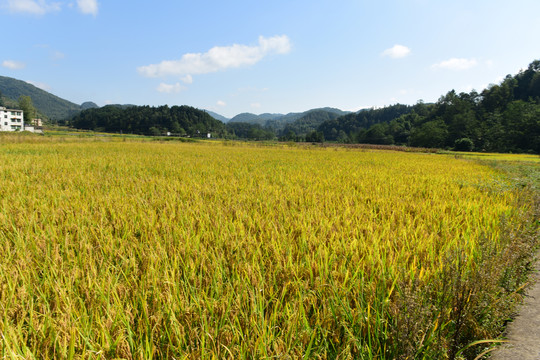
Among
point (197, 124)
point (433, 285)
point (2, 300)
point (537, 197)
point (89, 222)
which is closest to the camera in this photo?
point (2, 300)

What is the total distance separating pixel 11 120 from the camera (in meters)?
79.1

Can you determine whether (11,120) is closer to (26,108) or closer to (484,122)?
(26,108)

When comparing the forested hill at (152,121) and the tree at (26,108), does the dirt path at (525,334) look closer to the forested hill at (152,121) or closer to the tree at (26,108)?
the forested hill at (152,121)

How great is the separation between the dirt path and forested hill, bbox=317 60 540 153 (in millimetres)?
57509

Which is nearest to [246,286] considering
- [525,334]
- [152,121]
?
[525,334]

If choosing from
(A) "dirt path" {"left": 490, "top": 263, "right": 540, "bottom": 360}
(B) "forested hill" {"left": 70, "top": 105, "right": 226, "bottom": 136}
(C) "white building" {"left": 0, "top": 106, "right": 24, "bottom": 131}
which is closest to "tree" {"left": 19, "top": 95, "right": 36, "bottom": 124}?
(C) "white building" {"left": 0, "top": 106, "right": 24, "bottom": 131}

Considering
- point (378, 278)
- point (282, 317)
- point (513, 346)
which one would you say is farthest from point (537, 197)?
point (282, 317)

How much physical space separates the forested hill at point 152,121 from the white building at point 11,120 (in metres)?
27.3

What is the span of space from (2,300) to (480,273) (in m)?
2.35

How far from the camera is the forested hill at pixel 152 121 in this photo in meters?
106

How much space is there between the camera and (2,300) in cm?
119

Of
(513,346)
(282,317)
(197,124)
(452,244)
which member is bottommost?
(513,346)

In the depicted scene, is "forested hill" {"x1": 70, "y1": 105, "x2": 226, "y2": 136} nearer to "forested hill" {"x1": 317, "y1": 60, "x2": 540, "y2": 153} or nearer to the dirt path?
"forested hill" {"x1": 317, "y1": 60, "x2": 540, "y2": 153}

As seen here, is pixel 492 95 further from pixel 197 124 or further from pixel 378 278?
pixel 197 124
